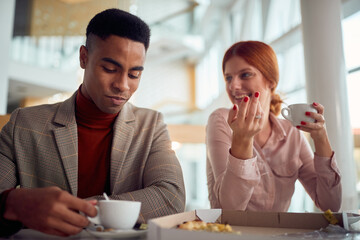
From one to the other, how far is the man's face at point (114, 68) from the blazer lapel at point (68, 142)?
12 centimetres

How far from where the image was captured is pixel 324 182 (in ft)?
3.87

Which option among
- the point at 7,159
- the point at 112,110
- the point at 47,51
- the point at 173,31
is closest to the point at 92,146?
the point at 112,110

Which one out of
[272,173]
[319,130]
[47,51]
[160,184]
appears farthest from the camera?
[47,51]

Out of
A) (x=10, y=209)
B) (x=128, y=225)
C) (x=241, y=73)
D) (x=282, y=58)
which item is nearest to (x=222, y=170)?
(x=241, y=73)

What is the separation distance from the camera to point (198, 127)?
178cm

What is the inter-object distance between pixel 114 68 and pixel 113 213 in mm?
500

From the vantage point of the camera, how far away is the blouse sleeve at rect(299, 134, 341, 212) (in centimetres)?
116

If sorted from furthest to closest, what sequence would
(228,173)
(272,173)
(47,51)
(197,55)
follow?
Answer: (197,55)
(47,51)
(272,173)
(228,173)

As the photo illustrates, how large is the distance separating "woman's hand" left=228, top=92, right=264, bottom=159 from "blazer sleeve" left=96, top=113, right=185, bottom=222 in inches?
7.9

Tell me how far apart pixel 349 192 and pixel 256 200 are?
70 cm

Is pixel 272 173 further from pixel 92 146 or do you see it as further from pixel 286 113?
pixel 92 146

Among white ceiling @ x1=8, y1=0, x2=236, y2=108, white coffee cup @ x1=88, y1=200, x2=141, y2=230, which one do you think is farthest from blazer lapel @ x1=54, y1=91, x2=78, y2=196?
white ceiling @ x1=8, y1=0, x2=236, y2=108

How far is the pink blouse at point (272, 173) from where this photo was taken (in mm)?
1030

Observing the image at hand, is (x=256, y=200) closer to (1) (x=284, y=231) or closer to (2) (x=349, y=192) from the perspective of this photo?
(1) (x=284, y=231)
